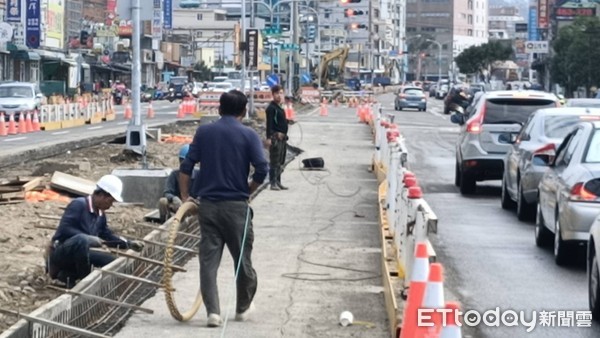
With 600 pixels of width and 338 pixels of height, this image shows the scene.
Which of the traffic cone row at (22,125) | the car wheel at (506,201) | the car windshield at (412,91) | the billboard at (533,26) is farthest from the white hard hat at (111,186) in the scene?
the billboard at (533,26)

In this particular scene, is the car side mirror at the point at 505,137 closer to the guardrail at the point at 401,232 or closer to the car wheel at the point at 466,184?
the car wheel at the point at 466,184

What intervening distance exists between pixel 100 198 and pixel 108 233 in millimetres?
784

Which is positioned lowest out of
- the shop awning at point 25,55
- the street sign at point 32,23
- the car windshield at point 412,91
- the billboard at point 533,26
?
the car windshield at point 412,91

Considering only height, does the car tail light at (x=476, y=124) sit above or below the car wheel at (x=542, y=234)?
above

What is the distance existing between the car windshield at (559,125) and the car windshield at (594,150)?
4.08 metres

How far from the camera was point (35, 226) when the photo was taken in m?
16.4

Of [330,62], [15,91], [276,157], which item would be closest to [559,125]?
[276,157]

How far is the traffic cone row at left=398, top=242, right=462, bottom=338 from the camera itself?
Result: 624 centimetres

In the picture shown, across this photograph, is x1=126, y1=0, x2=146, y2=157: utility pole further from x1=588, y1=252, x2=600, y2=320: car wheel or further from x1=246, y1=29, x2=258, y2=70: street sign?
x1=246, y1=29, x2=258, y2=70: street sign

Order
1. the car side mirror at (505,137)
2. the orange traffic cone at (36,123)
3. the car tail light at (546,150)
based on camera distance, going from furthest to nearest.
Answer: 1. the orange traffic cone at (36,123)
2. the car side mirror at (505,137)
3. the car tail light at (546,150)

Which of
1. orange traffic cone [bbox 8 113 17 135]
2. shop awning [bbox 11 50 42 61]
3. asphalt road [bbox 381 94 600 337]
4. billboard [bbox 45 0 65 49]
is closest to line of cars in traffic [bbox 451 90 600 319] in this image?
asphalt road [bbox 381 94 600 337]

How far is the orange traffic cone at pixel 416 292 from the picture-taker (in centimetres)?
691

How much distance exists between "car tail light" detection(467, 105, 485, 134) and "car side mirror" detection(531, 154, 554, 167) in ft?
15.0

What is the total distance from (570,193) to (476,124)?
8.82 metres
